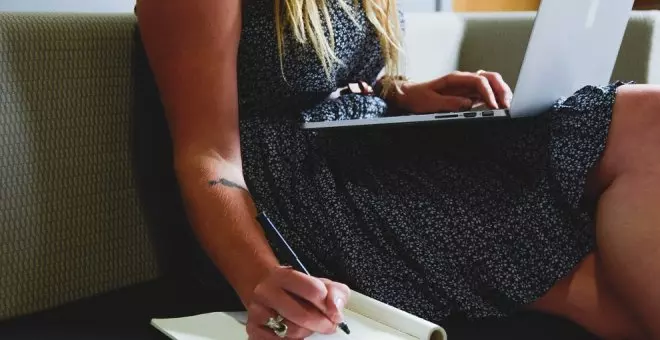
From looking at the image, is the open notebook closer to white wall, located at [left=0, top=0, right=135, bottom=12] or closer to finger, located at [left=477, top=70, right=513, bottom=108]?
finger, located at [left=477, top=70, right=513, bottom=108]

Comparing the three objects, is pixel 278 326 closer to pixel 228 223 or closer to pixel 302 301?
pixel 302 301

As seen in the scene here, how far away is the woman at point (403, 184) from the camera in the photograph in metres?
0.78

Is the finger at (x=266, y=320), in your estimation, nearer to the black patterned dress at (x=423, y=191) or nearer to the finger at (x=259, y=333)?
the finger at (x=259, y=333)

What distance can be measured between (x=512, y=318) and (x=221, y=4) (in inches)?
18.5

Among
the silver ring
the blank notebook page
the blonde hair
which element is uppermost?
the blonde hair

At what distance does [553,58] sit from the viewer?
831 millimetres

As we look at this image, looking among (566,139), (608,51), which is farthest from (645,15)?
(566,139)

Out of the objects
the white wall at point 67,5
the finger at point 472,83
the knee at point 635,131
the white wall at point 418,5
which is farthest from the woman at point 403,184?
the white wall at point 418,5

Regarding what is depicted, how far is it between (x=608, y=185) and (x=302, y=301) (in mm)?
382

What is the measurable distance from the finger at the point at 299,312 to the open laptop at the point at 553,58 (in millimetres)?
266

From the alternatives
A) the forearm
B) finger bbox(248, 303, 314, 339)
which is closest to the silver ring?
finger bbox(248, 303, 314, 339)

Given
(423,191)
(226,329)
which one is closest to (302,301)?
(226,329)

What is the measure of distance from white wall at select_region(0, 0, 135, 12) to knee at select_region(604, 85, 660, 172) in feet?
2.50

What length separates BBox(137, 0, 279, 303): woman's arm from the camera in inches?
32.6
